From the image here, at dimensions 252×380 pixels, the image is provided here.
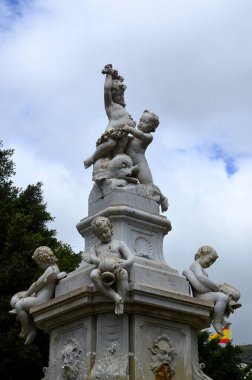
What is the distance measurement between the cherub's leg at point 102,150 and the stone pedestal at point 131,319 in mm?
835

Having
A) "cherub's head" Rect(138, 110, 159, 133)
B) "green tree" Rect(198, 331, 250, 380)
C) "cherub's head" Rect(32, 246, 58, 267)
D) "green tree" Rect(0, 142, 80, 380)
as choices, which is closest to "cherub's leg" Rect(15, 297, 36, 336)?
"cherub's head" Rect(32, 246, 58, 267)

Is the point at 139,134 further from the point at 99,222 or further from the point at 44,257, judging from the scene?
the point at 44,257

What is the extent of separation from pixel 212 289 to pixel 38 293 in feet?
8.28

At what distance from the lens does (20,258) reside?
19.6 meters

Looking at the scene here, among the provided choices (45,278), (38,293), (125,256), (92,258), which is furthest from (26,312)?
(125,256)

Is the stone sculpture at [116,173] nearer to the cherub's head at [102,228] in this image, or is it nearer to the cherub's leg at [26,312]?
the cherub's head at [102,228]

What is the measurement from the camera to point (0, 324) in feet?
61.4

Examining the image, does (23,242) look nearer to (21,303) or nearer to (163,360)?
(21,303)

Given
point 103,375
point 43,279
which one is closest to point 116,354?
point 103,375

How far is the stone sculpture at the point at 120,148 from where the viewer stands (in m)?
10.9

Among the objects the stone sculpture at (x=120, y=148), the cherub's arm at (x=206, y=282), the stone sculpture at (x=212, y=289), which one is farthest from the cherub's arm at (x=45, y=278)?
the cherub's arm at (x=206, y=282)

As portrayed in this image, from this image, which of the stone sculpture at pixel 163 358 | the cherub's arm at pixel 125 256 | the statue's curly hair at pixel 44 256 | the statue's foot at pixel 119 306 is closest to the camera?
the statue's foot at pixel 119 306

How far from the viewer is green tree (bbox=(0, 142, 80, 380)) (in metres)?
18.4

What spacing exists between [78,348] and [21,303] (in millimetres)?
1275
